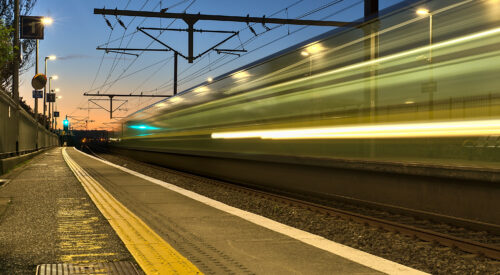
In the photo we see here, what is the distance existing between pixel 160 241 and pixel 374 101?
4.38m

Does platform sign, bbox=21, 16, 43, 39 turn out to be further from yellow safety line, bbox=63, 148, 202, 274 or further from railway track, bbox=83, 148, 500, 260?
railway track, bbox=83, 148, 500, 260

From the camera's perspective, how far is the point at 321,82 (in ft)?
32.0

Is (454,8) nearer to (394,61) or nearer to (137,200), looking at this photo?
(394,61)

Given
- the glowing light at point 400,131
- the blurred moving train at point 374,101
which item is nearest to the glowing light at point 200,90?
the blurred moving train at point 374,101

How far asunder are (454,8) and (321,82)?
322 centimetres

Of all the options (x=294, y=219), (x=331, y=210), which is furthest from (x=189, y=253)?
(x=331, y=210)

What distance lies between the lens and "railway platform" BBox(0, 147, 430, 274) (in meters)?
4.66

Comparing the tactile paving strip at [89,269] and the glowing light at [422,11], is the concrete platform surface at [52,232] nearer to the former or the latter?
the tactile paving strip at [89,269]

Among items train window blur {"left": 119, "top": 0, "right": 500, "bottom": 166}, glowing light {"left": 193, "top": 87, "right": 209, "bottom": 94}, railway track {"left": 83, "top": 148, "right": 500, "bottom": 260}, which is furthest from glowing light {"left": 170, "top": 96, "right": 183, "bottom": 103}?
railway track {"left": 83, "top": 148, "right": 500, "bottom": 260}

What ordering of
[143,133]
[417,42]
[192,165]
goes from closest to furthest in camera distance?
[417,42], [192,165], [143,133]

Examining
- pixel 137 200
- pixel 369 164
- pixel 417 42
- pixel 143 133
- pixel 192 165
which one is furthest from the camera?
pixel 143 133

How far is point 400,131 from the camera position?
768 centimetres

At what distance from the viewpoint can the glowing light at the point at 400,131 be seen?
252 inches

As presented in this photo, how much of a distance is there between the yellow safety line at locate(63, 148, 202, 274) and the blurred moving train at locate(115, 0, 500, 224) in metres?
3.70
